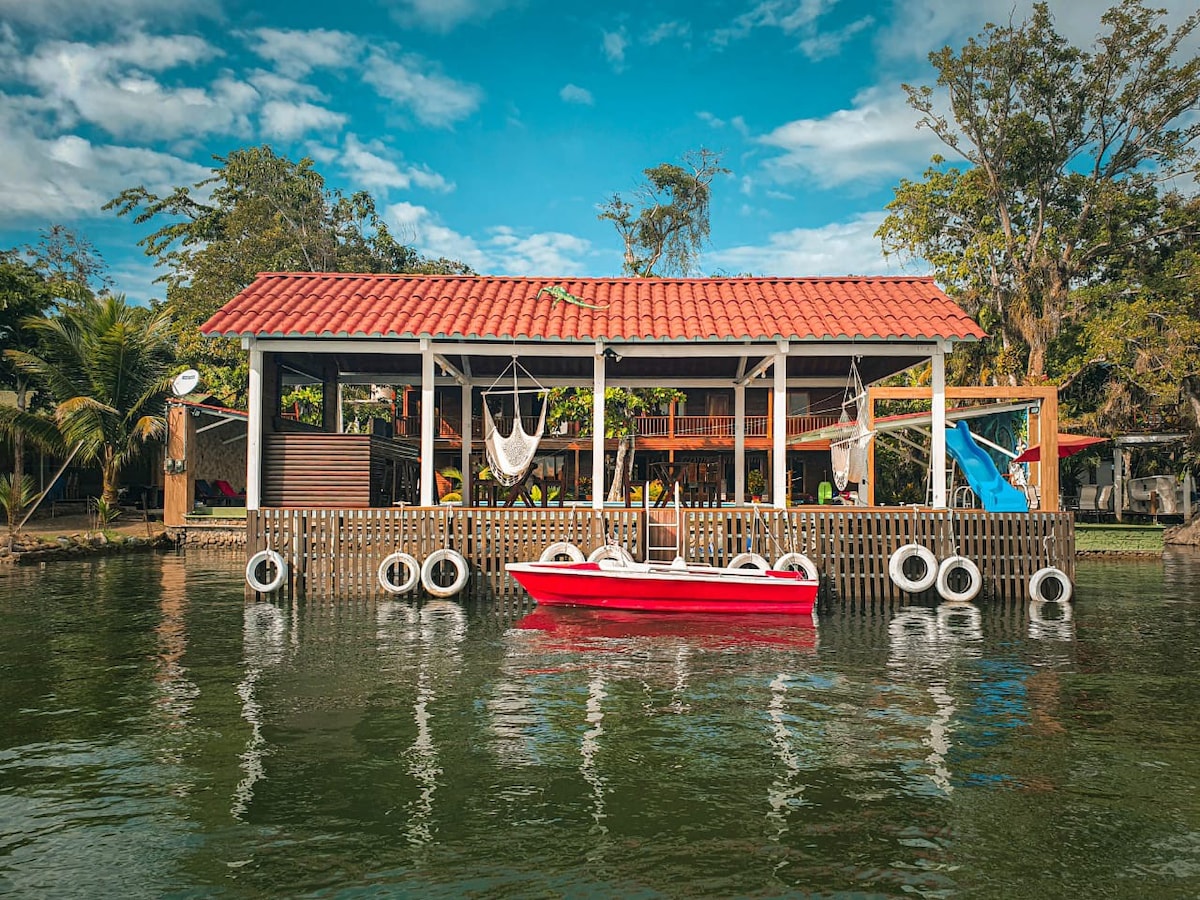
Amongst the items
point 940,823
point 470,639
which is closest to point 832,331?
point 470,639

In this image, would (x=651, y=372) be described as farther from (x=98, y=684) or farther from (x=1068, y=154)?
(x=1068, y=154)

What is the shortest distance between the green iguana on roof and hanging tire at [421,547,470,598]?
478cm

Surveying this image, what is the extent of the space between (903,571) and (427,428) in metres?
7.88

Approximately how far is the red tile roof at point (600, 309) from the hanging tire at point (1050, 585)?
3849mm

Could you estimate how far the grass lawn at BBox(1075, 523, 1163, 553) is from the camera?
25750 mm

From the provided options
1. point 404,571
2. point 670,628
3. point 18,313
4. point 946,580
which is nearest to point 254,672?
point 404,571

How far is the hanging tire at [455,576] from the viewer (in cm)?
1425

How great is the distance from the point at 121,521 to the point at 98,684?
21.3 meters

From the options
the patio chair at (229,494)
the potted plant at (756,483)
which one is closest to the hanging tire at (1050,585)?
the potted plant at (756,483)

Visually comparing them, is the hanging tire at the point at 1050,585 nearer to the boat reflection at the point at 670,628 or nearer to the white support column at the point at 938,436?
the white support column at the point at 938,436

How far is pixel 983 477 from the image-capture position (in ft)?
51.8

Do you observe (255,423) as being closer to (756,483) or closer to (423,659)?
(423,659)

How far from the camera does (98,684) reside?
9242 mm

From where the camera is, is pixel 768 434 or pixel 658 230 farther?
pixel 658 230
